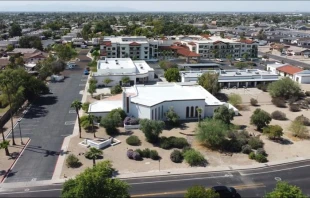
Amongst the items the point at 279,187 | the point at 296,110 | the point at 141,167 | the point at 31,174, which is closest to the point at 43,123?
the point at 31,174

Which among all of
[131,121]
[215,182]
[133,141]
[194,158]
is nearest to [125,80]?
[131,121]

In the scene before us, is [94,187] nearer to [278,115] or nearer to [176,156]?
[176,156]

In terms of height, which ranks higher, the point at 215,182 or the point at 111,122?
the point at 111,122

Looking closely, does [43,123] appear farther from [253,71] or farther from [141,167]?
[253,71]

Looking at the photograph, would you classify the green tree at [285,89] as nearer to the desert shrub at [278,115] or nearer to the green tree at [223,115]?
the desert shrub at [278,115]

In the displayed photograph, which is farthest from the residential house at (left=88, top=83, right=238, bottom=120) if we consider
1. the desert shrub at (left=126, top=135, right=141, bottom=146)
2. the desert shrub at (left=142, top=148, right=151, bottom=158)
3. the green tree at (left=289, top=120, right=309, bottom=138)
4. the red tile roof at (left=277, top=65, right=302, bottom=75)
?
the red tile roof at (left=277, top=65, right=302, bottom=75)

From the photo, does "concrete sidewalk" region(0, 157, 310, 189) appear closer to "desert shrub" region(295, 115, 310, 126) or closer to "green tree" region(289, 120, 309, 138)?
"green tree" region(289, 120, 309, 138)
